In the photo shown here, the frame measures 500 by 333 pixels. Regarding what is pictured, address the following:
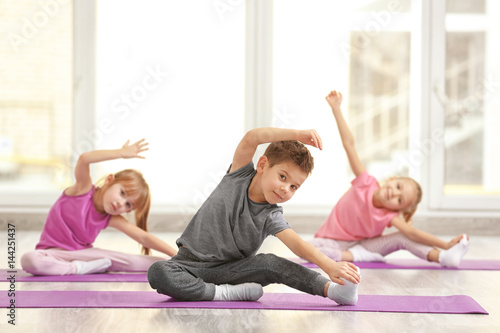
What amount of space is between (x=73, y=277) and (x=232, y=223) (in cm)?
75

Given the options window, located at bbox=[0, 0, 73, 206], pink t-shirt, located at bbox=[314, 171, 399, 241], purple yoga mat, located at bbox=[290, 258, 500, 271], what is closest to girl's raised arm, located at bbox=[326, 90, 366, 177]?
pink t-shirt, located at bbox=[314, 171, 399, 241]

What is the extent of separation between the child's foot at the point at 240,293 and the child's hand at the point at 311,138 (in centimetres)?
46

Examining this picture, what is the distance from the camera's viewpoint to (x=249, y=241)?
2.00 meters

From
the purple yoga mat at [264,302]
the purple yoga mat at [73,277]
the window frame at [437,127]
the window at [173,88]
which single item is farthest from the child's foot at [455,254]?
the window at [173,88]

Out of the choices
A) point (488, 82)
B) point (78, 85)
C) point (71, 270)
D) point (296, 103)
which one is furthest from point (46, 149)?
point (488, 82)

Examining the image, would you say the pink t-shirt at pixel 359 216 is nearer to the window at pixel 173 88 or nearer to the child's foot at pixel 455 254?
the child's foot at pixel 455 254

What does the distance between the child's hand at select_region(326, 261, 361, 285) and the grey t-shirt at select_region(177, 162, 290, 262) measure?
0.20m

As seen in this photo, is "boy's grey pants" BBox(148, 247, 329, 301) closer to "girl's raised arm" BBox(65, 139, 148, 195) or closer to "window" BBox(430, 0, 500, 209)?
"girl's raised arm" BBox(65, 139, 148, 195)

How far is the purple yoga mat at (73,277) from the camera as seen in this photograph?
235cm

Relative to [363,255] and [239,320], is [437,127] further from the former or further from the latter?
[239,320]

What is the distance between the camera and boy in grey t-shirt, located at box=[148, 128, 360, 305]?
6.23 feet

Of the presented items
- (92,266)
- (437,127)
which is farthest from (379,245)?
(437,127)

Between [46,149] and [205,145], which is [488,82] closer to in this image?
[205,145]

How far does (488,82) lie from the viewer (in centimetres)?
433
